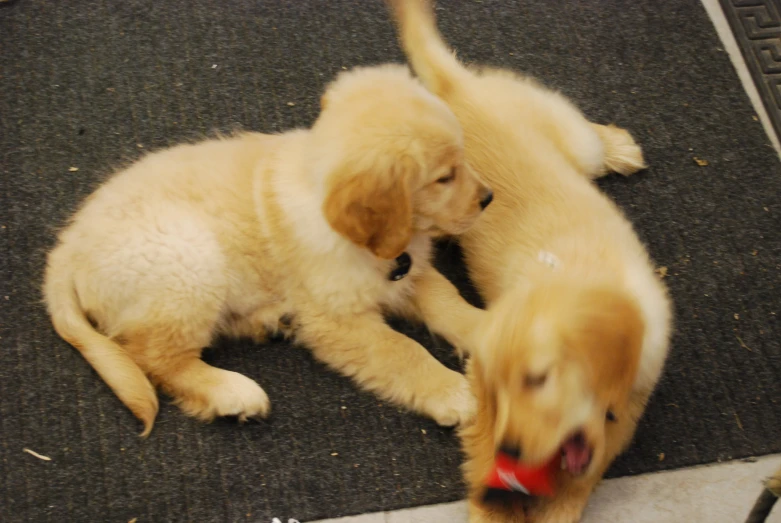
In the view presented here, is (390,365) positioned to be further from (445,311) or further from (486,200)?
(486,200)

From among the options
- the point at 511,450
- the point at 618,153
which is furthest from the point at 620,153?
the point at 511,450

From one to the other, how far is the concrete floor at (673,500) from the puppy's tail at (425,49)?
1.09m

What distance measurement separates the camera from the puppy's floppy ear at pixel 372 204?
1.50 m

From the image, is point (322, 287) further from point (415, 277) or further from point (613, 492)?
point (613, 492)

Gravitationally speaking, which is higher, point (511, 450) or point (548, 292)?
point (548, 292)

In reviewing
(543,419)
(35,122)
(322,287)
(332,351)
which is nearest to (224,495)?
(332,351)

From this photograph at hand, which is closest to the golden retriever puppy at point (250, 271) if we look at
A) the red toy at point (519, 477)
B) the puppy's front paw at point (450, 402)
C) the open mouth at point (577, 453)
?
the puppy's front paw at point (450, 402)

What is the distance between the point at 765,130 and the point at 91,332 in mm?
2113

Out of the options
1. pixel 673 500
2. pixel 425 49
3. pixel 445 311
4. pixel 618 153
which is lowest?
pixel 673 500

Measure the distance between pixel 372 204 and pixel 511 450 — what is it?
57 centimetres

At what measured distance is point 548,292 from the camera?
1.22 meters

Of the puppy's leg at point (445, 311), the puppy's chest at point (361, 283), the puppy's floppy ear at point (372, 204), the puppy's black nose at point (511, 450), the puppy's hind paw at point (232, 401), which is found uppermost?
the puppy's floppy ear at point (372, 204)

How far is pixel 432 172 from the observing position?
5.22 feet

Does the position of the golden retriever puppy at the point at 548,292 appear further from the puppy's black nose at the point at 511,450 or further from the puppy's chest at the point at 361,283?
the puppy's chest at the point at 361,283
